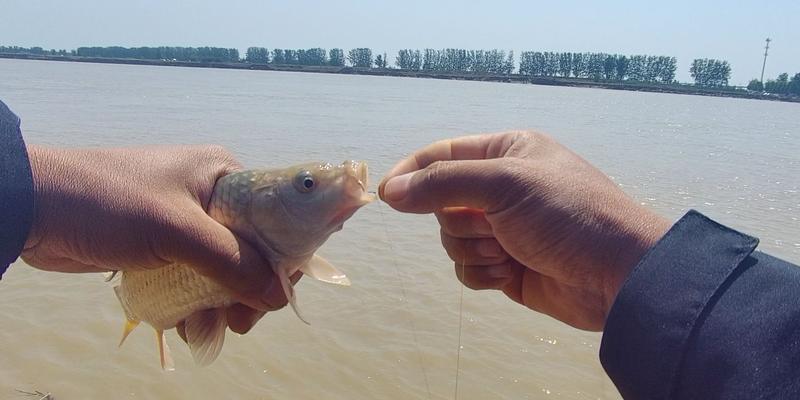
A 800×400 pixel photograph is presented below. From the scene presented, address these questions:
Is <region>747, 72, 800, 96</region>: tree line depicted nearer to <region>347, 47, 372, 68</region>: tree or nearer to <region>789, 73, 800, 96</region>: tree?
<region>789, 73, 800, 96</region>: tree

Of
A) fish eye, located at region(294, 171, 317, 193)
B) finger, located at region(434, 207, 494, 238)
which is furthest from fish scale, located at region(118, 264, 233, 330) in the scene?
finger, located at region(434, 207, 494, 238)

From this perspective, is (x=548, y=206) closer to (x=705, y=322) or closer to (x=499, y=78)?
(x=705, y=322)

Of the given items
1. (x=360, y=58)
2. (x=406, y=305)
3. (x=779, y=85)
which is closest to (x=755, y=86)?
(x=779, y=85)

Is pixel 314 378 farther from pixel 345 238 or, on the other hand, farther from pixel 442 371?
pixel 345 238

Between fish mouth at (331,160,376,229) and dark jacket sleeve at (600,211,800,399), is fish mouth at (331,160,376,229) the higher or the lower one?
the higher one

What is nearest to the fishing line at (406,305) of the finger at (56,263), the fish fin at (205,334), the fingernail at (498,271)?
the fingernail at (498,271)

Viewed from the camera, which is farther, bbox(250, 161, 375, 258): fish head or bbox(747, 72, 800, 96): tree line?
bbox(747, 72, 800, 96): tree line
